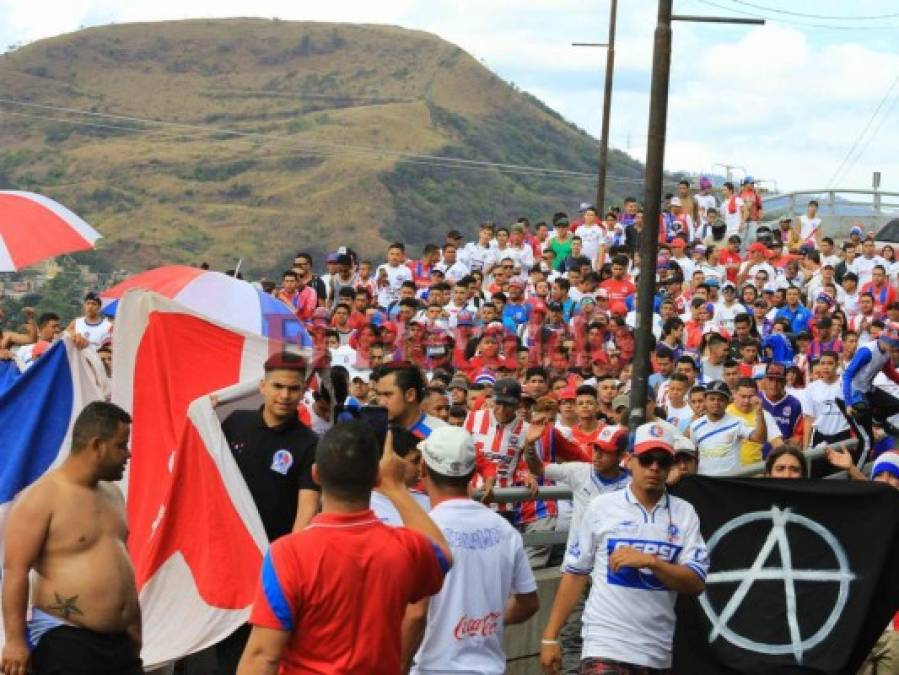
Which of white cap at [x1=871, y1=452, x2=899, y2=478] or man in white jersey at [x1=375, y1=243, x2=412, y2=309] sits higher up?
man in white jersey at [x1=375, y1=243, x2=412, y2=309]

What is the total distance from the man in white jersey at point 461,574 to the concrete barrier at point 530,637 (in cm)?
373

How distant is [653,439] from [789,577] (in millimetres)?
1887

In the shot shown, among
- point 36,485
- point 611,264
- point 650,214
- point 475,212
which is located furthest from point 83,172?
point 36,485

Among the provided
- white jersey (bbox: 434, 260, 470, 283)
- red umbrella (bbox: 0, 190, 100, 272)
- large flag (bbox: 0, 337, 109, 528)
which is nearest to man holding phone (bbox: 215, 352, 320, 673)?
large flag (bbox: 0, 337, 109, 528)

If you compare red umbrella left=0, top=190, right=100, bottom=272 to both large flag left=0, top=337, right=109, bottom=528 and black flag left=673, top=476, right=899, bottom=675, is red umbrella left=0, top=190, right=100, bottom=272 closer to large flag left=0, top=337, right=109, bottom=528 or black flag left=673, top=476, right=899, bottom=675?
large flag left=0, top=337, right=109, bottom=528

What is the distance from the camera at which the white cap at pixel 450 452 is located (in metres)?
6.31

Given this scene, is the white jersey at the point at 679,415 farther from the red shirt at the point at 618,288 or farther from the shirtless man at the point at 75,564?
the shirtless man at the point at 75,564

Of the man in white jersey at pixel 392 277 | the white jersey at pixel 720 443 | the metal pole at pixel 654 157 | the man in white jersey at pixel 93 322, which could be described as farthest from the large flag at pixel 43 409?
the man in white jersey at pixel 392 277

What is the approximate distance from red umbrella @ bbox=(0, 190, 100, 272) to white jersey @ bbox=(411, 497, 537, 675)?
3.90 meters

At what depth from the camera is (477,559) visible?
6434mm

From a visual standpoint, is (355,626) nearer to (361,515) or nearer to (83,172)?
(361,515)

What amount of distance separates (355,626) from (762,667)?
3.95 metres

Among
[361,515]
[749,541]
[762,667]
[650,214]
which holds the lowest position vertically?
[762,667]

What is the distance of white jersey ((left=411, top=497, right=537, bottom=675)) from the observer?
6.39 meters
